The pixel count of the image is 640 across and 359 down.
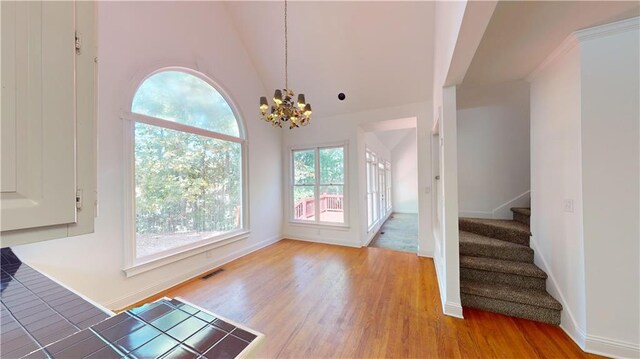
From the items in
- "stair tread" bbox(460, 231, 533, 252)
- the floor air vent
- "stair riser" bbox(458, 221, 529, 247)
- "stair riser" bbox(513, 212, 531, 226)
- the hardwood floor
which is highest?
"stair riser" bbox(513, 212, 531, 226)

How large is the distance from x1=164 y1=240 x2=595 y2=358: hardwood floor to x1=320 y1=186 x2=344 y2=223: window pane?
1.28m

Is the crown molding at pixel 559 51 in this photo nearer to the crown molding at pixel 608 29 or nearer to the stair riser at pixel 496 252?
the crown molding at pixel 608 29

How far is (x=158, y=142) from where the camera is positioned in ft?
9.40

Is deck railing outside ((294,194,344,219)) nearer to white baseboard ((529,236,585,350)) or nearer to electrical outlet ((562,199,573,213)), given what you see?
white baseboard ((529,236,585,350))

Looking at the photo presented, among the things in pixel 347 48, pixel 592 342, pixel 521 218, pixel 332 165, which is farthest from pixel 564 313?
pixel 347 48

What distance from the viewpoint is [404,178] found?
971 centimetres

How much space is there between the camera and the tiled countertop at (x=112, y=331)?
67 cm

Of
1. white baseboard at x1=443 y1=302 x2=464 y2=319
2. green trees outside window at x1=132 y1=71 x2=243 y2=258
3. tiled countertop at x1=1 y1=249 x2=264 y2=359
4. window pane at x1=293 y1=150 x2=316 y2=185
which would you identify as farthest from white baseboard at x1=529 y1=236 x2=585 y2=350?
green trees outside window at x1=132 y1=71 x2=243 y2=258

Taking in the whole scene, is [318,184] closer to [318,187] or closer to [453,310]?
[318,187]

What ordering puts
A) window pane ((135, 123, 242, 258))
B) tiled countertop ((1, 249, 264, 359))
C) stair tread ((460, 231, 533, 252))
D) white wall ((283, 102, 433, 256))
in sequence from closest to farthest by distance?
tiled countertop ((1, 249, 264, 359)) → stair tread ((460, 231, 533, 252)) → window pane ((135, 123, 242, 258)) → white wall ((283, 102, 433, 256))

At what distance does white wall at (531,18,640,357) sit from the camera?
1.68 meters

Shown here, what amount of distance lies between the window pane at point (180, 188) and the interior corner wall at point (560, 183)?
14.1 feet

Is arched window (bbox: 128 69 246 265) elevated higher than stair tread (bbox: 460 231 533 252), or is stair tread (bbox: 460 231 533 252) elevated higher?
arched window (bbox: 128 69 246 265)

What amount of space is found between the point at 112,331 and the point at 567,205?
10.5 ft
